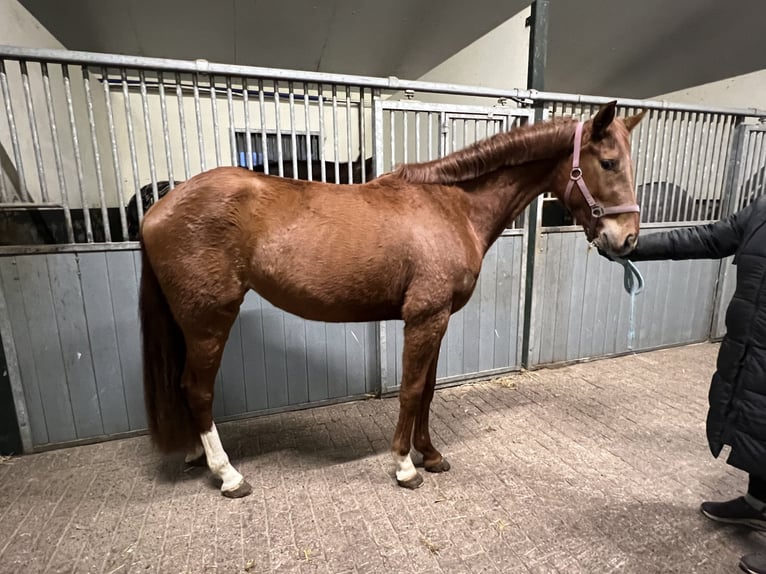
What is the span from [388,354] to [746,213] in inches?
67.3

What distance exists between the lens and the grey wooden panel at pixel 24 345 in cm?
172

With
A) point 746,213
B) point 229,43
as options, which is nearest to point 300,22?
point 229,43

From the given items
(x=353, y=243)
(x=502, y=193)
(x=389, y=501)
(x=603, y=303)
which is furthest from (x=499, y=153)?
(x=603, y=303)

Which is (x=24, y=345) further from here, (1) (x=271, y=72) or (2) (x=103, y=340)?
(1) (x=271, y=72)

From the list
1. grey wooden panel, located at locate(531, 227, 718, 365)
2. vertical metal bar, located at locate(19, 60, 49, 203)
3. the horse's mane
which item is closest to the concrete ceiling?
vertical metal bar, located at locate(19, 60, 49, 203)

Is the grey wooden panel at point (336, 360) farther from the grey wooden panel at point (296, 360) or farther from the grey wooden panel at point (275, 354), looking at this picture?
the grey wooden panel at point (275, 354)

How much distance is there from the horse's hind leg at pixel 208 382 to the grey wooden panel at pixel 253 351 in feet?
1.63

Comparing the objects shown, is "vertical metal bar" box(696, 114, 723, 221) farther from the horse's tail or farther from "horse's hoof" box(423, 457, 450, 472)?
the horse's tail

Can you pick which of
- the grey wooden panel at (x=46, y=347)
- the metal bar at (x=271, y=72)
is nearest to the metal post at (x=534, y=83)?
the metal bar at (x=271, y=72)

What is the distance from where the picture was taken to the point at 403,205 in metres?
1.59

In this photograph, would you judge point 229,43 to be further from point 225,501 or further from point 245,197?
point 225,501

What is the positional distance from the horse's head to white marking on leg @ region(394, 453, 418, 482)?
1.16 m

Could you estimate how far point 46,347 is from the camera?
1.81m

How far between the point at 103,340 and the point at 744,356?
2.53 meters
